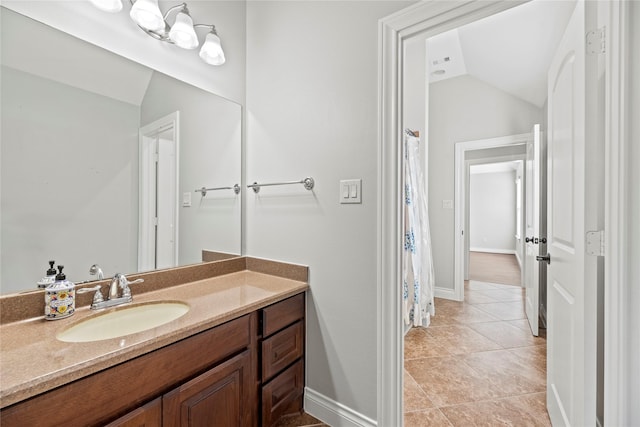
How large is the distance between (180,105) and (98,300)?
106 centimetres

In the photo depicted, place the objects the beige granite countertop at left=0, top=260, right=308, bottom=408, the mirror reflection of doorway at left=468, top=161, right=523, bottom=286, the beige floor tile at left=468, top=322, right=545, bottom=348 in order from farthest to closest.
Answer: the mirror reflection of doorway at left=468, top=161, right=523, bottom=286 < the beige floor tile at left=468, top=322, right=545, bottom=348 < the beige granite countertop at left=0, top=260, right=308, bottom=408

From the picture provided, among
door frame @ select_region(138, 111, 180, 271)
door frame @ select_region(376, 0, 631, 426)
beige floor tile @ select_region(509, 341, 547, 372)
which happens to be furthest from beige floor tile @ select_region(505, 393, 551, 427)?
door frame @ select_region(138, 111, 180, 271)

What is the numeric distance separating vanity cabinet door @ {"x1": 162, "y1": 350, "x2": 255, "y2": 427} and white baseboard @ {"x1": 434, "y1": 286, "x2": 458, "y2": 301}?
10.4 feet

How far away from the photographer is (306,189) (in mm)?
1561

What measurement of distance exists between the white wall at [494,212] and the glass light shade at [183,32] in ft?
26.6

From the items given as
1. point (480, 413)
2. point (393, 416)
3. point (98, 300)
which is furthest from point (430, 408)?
point (98, 300)

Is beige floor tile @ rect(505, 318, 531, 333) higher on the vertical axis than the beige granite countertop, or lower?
lower

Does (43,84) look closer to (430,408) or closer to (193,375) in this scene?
(193,375)

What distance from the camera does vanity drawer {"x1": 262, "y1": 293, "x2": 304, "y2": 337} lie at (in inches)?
50.4

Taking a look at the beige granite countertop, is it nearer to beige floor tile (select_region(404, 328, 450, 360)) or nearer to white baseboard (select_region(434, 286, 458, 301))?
beige floor tile (select_region(404, 328, 450, 360))

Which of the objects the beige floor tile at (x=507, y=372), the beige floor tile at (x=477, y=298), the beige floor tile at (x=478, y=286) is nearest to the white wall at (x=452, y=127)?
the beige floor tile at (x=477, y=298)

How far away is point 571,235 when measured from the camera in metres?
1.17

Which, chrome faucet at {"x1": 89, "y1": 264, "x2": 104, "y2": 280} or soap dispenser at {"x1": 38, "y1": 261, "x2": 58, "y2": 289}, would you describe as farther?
→ chrome faucet at {"x1": 89, "y1": 264, "x2": 104, "y2": 280}

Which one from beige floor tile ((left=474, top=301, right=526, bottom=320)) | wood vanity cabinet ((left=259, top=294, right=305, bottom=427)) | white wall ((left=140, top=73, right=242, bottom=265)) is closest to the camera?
wood vanity cabinet ((left=259, top=294, right=305, bottom=427))
